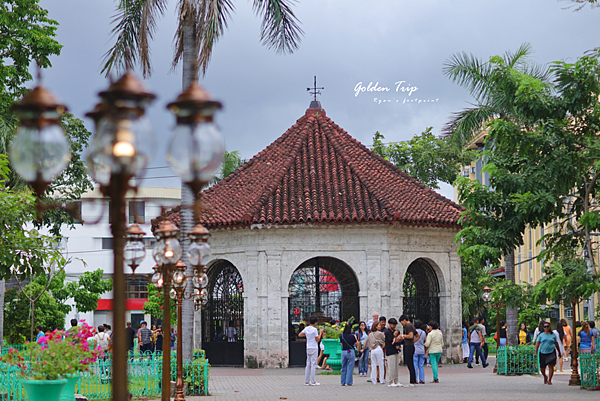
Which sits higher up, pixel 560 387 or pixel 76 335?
pixel 76 335

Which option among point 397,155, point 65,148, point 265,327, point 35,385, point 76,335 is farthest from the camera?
point 397,155

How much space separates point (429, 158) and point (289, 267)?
12.8 meters

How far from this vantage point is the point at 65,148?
4.77 m

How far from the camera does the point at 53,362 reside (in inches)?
469

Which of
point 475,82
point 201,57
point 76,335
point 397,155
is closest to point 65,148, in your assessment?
point 76,335

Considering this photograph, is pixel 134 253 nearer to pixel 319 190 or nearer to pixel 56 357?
pixel 56 357

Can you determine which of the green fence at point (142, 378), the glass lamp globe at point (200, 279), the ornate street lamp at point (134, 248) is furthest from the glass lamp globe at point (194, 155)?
the green fence at point (142, 378)

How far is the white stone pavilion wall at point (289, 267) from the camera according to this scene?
2445cm

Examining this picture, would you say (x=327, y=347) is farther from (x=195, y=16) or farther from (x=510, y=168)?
(x=195, y=16)

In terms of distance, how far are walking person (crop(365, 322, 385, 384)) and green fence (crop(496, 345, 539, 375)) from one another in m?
4.30

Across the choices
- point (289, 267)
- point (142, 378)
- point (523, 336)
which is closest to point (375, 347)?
point (142, 378)

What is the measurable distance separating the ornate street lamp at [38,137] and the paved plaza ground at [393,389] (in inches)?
478

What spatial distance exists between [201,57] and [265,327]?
426 inches

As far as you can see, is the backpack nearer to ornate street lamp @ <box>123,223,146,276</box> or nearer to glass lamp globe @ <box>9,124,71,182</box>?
ornate street lamp @ <box>123,223,146,276</box>
